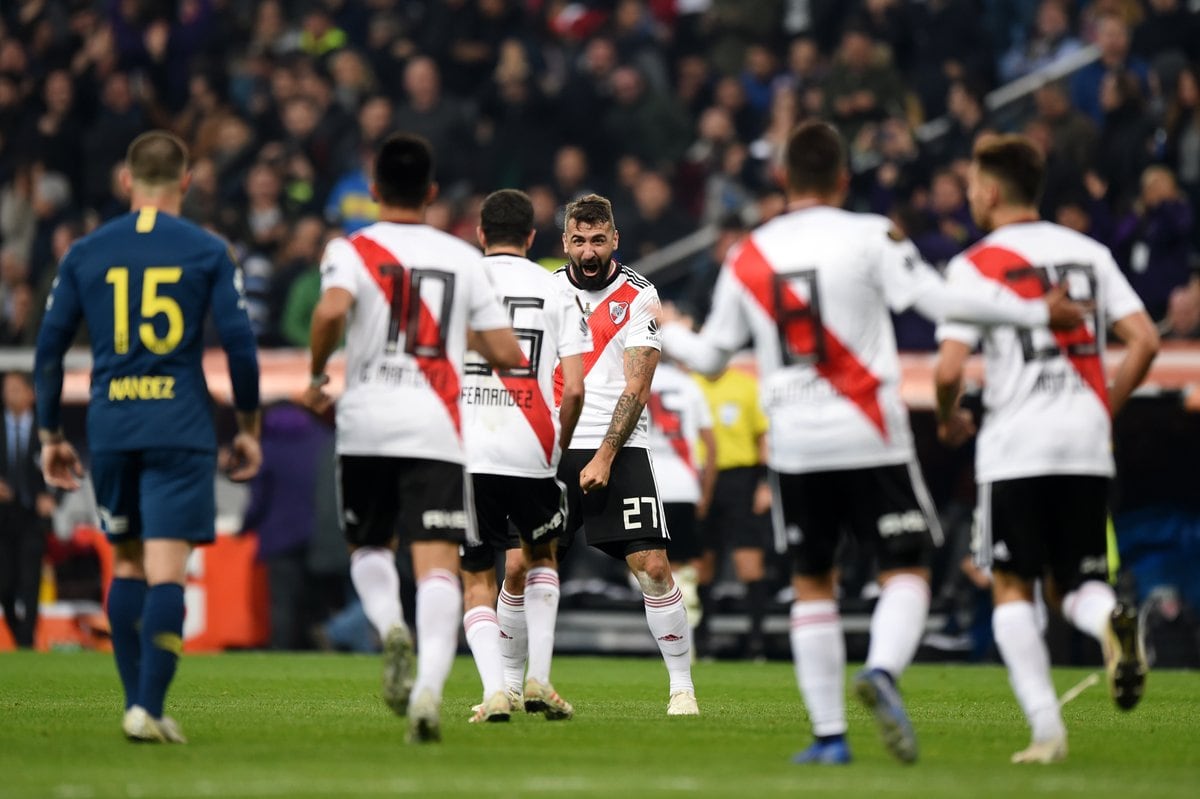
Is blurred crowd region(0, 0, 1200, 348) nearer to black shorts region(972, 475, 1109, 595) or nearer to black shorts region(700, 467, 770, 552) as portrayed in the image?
→ black shorts region(700, 467, 770, 552)

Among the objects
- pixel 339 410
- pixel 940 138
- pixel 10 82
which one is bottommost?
pixel 339 410

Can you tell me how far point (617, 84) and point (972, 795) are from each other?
54.2 feet

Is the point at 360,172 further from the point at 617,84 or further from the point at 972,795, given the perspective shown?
the point at 972,795

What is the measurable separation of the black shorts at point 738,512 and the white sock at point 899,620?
10094mm

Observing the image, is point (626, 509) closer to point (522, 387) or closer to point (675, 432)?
point (522, 387)

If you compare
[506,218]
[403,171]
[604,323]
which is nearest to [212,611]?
[604,323]

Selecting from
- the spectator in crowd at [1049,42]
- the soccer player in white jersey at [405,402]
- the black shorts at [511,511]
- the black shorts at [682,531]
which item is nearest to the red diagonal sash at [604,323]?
the black shorts at [511,511]

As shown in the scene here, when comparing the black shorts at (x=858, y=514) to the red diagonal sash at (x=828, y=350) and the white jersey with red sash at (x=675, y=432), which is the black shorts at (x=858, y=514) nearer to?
the red diagonal sash at (x=828, y=350)

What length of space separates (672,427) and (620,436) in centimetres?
577

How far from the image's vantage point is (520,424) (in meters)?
9.63

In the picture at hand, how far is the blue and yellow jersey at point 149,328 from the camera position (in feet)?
26.2

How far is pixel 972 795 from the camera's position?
20.7 feet

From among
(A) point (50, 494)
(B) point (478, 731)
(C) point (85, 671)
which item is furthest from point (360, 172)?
(B) point (478, 731)

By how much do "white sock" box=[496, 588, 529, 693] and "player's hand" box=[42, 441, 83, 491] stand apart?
8.57 ft
